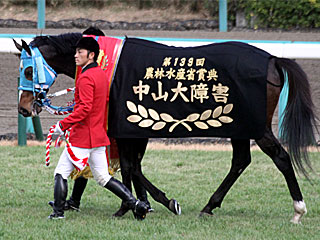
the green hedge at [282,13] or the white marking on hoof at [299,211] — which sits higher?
the green hedge at [282,13]

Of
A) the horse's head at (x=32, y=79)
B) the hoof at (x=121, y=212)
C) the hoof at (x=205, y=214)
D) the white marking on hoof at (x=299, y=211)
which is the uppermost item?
the horse's head at (x=32, y=79)

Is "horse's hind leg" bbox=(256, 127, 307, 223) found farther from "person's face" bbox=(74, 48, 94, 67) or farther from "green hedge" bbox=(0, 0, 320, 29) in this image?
"green hedge" bbox=(0, 0, 320, 29)

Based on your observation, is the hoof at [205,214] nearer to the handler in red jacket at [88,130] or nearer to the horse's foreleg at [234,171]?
the horse's foreleg at [234,171]

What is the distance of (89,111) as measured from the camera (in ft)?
17.0

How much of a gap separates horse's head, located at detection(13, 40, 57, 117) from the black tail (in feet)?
6.78

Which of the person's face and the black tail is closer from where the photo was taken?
the person's face

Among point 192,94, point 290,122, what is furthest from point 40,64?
point 290,122

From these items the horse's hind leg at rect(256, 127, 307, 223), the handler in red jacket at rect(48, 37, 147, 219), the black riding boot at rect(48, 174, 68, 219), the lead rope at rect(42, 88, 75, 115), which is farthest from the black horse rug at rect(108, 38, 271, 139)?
the black riding boot at rect(48, 174, 68, 219)

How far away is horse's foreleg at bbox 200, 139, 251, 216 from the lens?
18.8 ft

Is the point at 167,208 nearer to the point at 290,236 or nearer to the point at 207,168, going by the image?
the point at 290,236

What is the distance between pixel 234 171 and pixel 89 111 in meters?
1.49

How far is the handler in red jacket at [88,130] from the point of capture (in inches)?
204

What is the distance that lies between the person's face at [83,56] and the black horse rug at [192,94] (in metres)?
0.33

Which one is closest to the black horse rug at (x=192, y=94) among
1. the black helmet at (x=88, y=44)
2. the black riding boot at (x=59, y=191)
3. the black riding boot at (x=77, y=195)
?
the black helmet at (x=88, y=44)
